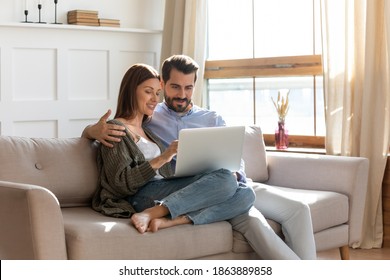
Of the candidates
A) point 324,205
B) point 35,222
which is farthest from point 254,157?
point 35,222

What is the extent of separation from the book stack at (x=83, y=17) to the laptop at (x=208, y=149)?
249 cm

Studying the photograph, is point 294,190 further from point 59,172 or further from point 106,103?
point 106,103

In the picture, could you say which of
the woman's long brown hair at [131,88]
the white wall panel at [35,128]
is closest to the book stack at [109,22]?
the white wall panel at [35,128]

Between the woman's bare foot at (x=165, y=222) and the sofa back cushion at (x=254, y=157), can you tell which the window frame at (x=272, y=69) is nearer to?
the sofa back cushion at (x=254, y=157)

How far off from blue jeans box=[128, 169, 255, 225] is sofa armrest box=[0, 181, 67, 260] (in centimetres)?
53

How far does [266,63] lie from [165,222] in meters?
2.53

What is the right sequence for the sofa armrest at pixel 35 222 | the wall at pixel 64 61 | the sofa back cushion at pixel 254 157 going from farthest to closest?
the wall at pixel 64 61
the sofa back cushion at pixel 254 157
the sofa armrest at pixel 35 222

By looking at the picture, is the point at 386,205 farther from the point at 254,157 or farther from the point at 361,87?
the point at 254,157

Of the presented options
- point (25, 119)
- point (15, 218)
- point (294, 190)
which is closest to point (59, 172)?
point (15, 218)

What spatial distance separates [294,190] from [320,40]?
1388 mm

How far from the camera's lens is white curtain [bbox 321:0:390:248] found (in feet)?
14.8

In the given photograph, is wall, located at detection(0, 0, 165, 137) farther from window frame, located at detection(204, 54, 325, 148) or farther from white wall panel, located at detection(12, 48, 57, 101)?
window frame, located at detection(204, 54, 325, 148)

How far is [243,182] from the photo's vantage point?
3629 millimetres

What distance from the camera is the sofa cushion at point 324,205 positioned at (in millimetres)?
3789
